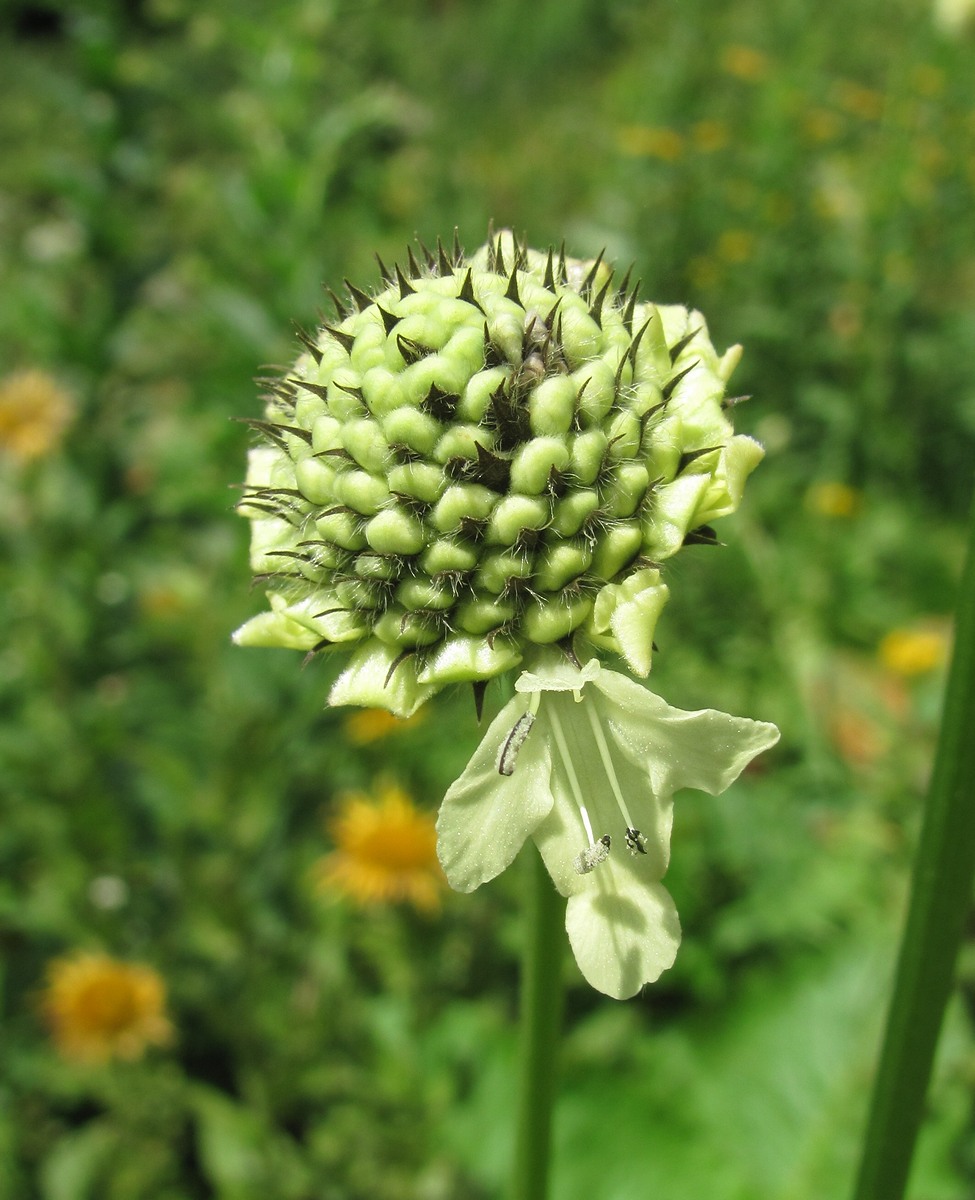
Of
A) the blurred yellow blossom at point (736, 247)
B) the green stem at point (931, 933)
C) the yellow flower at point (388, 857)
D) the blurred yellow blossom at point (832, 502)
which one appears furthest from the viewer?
the blurred yellow blossom at point (736, 247)

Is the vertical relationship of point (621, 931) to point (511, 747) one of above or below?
below

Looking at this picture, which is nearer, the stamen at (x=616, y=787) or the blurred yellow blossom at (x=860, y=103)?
the stamen at (x=616, y=787)

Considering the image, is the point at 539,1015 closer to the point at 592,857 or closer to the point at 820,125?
the point at 592,857

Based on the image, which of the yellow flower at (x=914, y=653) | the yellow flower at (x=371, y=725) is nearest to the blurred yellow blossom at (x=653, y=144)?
the yellow flower at (x=914, y=653)

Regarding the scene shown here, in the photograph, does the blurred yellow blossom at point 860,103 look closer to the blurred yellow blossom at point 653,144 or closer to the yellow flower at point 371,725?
the blurred yellow blossom at point 653,144

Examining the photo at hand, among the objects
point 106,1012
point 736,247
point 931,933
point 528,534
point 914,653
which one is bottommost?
point 106,1012

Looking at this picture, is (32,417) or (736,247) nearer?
(32,417)

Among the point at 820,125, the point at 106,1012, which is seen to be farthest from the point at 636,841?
the point at 820,125
